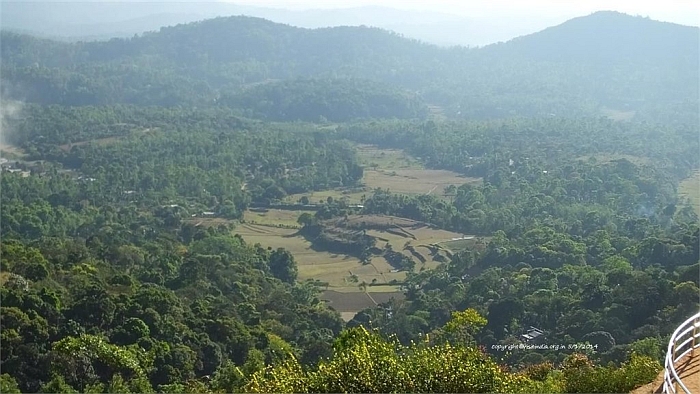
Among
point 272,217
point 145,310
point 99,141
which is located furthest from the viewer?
point 99,141

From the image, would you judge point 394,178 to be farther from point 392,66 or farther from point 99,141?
point 392,66

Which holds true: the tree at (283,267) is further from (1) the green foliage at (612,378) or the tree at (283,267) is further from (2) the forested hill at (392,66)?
(2) the forested hill at (392,66)

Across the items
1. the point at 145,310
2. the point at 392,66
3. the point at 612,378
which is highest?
the point at 612,378

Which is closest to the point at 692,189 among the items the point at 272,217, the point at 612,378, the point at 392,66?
the point at 272,217

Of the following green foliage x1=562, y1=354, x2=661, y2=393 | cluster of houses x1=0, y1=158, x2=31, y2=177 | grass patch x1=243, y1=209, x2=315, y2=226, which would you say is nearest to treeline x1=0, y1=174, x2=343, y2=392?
grass patch x1=243, y1=209, x2=315, y2=226

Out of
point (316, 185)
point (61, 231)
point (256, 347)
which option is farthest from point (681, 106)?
point (256, 347)

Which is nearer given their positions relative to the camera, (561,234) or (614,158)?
(561,234)

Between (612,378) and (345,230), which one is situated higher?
(612,378)

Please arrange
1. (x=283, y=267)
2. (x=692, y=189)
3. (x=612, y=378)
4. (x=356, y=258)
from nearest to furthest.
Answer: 1. (x=612, y=378)
2. (x=283, y=267)
3. (x=356, y=258)
4. (x=692, y=189)
